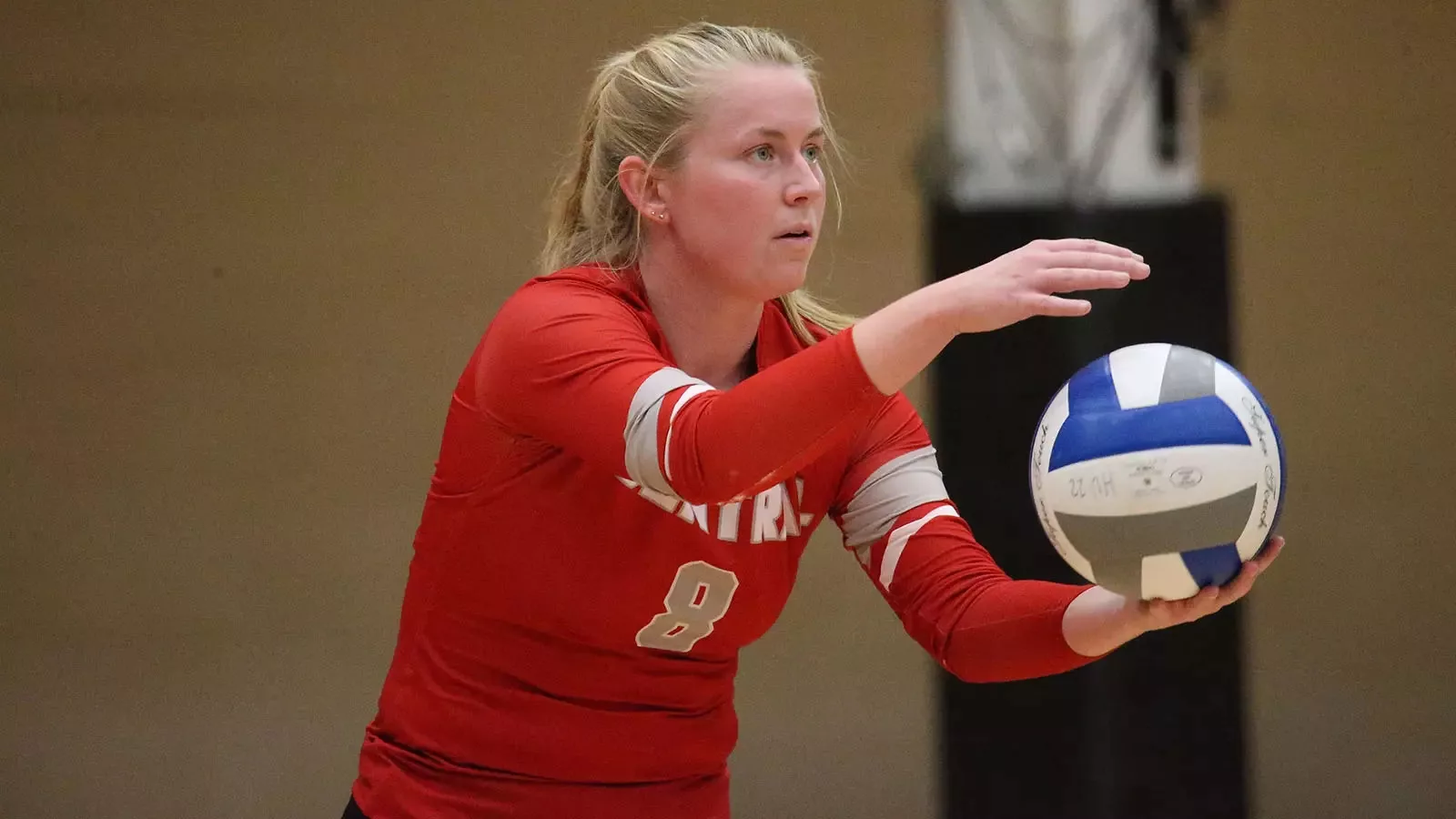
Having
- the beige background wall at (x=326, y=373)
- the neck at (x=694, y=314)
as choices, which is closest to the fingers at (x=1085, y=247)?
the neck at (x=694, y=314)

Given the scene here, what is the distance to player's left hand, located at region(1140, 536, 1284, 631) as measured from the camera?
5.80 ft

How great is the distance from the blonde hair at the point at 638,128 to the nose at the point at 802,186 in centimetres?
16

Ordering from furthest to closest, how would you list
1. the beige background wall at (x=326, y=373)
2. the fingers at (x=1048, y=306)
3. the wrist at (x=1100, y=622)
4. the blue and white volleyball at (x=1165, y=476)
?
the beige background wall at (x=326, y=373)
the wrist at (x=1100, y=622)
the blue and white volleyball at (x=1165, y=476)
the fingers at (x=1048, y=306)

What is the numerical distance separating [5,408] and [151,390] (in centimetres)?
44

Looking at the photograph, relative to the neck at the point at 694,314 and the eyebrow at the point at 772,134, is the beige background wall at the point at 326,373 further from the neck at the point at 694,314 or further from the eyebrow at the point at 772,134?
the eyebrow at the point at 772,134

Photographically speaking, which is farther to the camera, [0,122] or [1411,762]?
[1411,762]

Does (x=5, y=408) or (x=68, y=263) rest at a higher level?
(x=68, y=263)

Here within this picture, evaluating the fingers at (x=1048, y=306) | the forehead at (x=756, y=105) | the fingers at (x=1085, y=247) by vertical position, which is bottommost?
the fingers at (x=1048, y=306)

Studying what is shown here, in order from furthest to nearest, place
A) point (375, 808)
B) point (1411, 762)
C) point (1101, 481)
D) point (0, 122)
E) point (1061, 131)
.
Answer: point (1411, 762), point (0, 122), point (1061, 131), point (375, 808), point (1101, 481)

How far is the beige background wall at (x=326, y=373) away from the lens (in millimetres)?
4621

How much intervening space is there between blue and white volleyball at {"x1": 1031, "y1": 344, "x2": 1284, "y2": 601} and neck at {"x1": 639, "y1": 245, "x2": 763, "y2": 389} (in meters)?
0.50

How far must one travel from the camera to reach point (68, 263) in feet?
15.2

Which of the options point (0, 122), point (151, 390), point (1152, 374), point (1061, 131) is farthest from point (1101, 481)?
point (0, 122)

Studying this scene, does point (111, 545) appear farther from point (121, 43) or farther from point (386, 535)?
point (121, 43)
